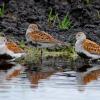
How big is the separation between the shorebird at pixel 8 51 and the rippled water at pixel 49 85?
1226 mm

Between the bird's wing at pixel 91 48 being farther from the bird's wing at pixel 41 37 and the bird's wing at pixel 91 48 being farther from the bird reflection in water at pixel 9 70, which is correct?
the bird reflection in water at pixel 9 70

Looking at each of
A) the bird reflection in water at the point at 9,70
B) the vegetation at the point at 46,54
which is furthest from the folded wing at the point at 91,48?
the bird reflection in water at the point at 9,70

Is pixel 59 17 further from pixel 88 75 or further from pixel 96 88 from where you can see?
pixel 96 88

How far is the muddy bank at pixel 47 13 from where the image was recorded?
23203 millimetres

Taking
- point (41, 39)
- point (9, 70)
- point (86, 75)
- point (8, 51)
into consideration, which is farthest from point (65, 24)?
point (86, 75)

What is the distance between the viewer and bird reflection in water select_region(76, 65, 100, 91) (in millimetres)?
15539

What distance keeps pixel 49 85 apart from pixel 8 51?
434 centimetres

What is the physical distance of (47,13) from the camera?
24.5 metres

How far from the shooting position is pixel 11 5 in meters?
24.4

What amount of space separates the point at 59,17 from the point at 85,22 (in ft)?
3.04

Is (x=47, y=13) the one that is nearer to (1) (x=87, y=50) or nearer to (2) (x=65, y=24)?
(2) (x=65, y=24)

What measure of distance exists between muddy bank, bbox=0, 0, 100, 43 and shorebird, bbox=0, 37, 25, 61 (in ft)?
10.8

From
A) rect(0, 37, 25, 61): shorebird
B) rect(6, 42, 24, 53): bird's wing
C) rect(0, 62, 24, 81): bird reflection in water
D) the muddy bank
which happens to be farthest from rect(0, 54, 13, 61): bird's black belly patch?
the muddy bank

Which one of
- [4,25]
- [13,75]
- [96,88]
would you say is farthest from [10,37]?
[96,88]
